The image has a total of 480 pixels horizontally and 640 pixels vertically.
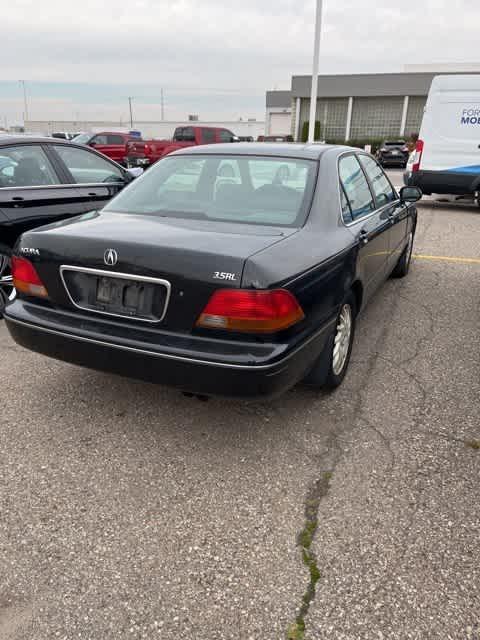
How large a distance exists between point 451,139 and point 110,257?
10.3 meters

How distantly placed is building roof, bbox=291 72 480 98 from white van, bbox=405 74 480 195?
107 feet

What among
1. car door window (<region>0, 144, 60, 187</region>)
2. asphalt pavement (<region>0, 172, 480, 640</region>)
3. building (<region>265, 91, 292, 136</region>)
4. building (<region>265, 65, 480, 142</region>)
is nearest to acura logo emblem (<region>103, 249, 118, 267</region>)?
asphalt pavement (<region>0, 172, 480, 640</region>)

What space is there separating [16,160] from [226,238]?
3.08m

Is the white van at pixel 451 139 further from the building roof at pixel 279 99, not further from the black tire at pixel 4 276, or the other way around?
the building roof at pixel 279 99

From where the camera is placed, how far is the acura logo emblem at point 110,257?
2.55m

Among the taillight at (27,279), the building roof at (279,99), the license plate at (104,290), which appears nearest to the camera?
the license plate at (104,290)

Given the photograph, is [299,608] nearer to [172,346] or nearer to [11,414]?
[172,346]

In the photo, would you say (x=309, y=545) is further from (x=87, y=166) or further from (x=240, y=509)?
(x=87, y=166)

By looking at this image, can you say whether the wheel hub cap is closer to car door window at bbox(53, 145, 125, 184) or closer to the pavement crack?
the pavement crack

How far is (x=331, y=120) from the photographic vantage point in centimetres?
4328

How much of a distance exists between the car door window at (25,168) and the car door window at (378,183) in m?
2.86

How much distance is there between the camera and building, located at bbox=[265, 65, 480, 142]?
4062 cm

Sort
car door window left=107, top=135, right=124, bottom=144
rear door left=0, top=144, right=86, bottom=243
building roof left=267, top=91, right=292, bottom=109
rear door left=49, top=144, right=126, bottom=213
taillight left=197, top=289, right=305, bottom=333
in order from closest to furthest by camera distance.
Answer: taillight left=197, top=289, right=305, bottom=333, rear door left=0, top=144, right=86, bottom=243, rear door left=49, top=144, right=126, bottom=213, car door window left=107, top=135, right=124, bottom=144, building roof left=267, top=91, right=292, bottom=109

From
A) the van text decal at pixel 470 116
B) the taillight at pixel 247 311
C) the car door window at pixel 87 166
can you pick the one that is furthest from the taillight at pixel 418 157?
the taillight at pixel 247 311
